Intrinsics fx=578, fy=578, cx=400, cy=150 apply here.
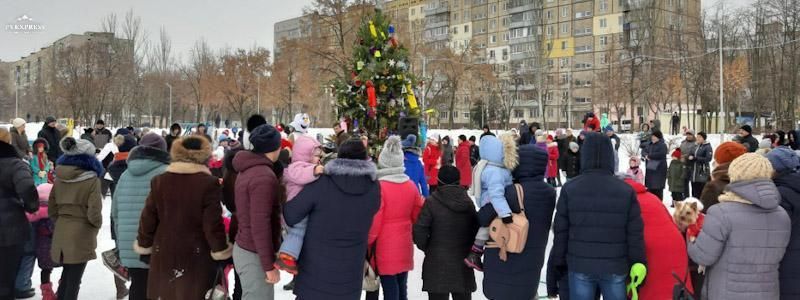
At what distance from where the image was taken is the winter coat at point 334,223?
3.84 meters

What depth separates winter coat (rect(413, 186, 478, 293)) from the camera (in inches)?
177

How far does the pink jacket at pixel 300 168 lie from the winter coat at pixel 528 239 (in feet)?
4.56

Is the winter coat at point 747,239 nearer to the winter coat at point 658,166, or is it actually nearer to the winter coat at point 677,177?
the winter coat at point 658,166

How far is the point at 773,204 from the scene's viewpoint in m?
3.59

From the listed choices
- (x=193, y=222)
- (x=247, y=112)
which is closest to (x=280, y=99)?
(x=247, y=112)

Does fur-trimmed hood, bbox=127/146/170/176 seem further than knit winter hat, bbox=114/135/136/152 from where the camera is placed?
No

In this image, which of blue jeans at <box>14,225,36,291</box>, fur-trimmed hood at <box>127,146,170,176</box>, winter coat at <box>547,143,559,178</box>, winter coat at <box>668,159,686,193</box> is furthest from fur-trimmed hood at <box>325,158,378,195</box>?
winter coat at <box>547,143,559,178</box>

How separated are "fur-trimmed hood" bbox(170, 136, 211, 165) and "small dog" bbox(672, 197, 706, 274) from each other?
3713mm

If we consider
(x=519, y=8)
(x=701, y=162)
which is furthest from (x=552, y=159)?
(x=519, y=8)

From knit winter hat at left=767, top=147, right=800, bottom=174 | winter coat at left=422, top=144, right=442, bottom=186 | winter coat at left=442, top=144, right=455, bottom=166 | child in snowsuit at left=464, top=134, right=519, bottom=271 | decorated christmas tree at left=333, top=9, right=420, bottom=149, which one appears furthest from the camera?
winter coat at left=442, top=144, right=455, bottom=166

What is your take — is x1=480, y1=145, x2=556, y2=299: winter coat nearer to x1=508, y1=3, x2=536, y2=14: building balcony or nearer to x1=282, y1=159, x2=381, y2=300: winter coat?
x1=282, y1=159, x2=381, y2=300: winter coat

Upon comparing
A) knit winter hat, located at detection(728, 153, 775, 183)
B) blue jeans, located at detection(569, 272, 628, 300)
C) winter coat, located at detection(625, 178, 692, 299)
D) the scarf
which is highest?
knit winter hat, located at detection(728, 153, 775, 183)

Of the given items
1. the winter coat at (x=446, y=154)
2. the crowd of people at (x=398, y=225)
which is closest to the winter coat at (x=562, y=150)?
the winter coat at (x=446, y=154)

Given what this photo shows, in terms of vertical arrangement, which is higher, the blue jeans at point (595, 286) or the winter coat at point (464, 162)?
the winter coat at point (464, 162)
